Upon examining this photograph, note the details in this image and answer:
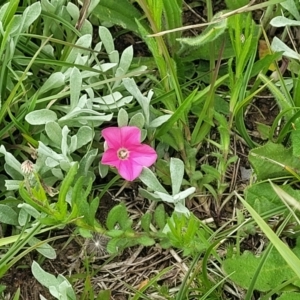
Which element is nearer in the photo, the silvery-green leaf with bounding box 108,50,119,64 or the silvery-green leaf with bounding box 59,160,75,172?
the silvery-green leaf with bounding box 59,160,75,172

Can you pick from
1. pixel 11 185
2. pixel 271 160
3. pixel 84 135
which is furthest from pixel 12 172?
pixel 271 160

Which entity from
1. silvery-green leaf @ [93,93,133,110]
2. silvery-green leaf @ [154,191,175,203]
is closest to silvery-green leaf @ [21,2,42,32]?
silvery-green leaf @ [93,93,133,110]

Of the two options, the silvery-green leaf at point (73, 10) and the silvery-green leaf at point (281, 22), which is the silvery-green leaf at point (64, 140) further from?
the silvery-green leaf at point (281, 22)

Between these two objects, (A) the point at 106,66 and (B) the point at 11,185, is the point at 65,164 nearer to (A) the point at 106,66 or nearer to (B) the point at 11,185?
(B) the point at 11,185

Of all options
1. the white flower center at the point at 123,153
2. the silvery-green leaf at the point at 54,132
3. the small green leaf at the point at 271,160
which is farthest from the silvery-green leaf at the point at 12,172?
the small green leaf at the point at 271,160

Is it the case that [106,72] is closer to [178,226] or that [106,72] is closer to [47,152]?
[47,152]

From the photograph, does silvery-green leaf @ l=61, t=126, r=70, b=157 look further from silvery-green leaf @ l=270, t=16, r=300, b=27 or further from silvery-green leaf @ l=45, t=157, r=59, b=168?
silvery-green leaf @ l=270, t=16, r=300, b=27
